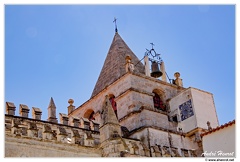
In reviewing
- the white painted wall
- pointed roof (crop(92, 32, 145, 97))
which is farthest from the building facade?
the white painted wall

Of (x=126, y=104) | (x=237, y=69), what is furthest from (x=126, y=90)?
(x=237, y=69)

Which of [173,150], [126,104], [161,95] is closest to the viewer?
[173,150]

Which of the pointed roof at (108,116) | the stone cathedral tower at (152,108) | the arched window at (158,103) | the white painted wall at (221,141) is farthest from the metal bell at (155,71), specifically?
the white painted wall at (221,141)

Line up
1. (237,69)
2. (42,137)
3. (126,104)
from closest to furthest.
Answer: (237,69), (42,137), (126,104)

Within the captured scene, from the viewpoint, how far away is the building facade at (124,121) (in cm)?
1675

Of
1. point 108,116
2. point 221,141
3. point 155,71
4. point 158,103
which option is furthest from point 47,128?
point 158,103

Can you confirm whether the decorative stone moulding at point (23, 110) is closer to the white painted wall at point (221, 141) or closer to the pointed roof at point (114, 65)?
the pointed roof at point (114, 65)

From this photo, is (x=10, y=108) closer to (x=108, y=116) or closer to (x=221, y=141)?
(x=108, y=116)

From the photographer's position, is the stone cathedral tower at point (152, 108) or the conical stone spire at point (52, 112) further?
the conical stone spire at point (52, 112)

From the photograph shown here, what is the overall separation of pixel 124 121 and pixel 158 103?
2887 mm

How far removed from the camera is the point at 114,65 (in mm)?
25203

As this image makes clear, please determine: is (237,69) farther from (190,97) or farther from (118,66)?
(118,66)

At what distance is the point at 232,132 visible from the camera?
13047 millimetres

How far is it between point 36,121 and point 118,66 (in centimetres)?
801
